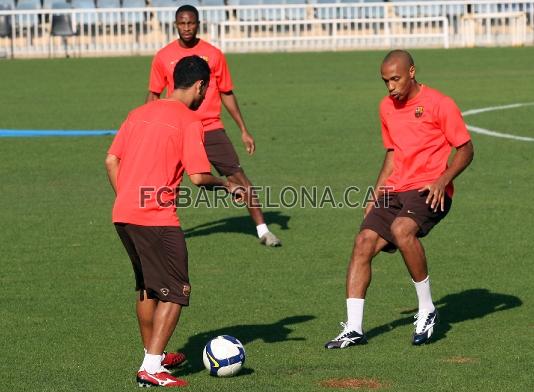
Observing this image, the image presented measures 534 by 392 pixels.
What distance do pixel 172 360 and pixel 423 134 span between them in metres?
2.38

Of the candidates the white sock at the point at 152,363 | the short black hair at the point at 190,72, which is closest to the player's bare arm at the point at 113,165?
the short black hair at the point at 190,72

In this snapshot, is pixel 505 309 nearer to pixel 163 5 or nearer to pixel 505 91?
pixel 505 91

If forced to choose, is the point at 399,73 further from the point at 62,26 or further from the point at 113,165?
the point at 62,26

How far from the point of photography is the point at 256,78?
27.7 m

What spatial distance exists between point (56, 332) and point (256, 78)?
1873cm

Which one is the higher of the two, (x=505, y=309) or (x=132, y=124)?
(x=132, y=124)

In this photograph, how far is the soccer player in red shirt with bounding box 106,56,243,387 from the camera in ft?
25.2

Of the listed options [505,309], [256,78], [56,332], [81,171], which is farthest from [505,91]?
[56,332]

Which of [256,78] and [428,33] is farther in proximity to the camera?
[428,33]

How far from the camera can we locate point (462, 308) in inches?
395

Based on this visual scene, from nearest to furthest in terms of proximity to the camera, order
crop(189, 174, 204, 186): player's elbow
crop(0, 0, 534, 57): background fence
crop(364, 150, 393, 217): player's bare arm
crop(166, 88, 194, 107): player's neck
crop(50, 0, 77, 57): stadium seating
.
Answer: crop(189, 174, 204, 186): player's elbow
crop(166, 88, 194, 107): player's neck
crop(364, 150, 393, 217): player's bare arm
crop(0, 0, 534, 57): background fence
crop(50, 0, 77, 57): stadium seating

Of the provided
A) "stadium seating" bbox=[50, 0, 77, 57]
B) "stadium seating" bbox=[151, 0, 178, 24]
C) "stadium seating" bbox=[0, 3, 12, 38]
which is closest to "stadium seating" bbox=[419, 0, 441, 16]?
"stadium seating" bbox=[151, 0, 178, 24]

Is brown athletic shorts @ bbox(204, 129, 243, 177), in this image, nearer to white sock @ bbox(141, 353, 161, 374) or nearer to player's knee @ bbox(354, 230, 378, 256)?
player's knee @ bbox(354, 230, 378, 256)

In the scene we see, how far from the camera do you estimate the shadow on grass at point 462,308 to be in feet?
30.8
